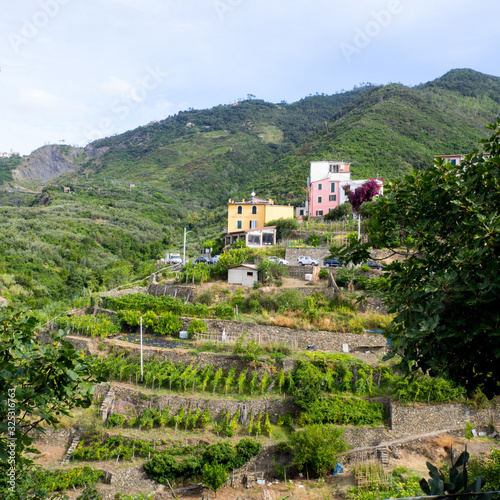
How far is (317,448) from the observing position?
13.3 m

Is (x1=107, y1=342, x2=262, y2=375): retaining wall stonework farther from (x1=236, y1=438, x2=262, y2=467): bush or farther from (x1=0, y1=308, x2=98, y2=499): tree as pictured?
(x1=0, y1=308, x2=98, y2=499): tree

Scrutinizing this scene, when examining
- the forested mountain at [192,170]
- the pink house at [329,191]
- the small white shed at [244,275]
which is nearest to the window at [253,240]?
the small white shed at [244,275]

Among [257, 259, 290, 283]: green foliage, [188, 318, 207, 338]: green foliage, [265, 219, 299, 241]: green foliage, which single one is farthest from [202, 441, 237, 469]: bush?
[265, 219, 299, 241]: green foliage

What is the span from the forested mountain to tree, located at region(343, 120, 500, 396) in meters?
30.2

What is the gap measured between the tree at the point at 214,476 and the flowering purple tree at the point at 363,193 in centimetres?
2037


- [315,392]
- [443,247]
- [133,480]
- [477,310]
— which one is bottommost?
[133,480]

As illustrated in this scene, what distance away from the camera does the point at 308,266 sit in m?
→ 23.3

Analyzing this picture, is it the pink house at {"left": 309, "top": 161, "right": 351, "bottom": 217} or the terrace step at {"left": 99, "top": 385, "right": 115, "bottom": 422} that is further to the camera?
the pink house at {"left": 309, "top": 161, "right": 351, "bottom": 217}

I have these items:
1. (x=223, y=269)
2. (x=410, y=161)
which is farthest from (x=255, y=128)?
(x=223, y=269)

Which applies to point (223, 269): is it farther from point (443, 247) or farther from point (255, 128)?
point (255, 128)

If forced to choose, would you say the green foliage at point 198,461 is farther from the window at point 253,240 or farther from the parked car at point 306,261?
the window at point 253,240

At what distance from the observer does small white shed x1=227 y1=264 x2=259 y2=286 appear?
22766 mm

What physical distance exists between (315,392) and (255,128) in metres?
87.2

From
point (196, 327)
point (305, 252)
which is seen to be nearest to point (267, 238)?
point (305, 252)
